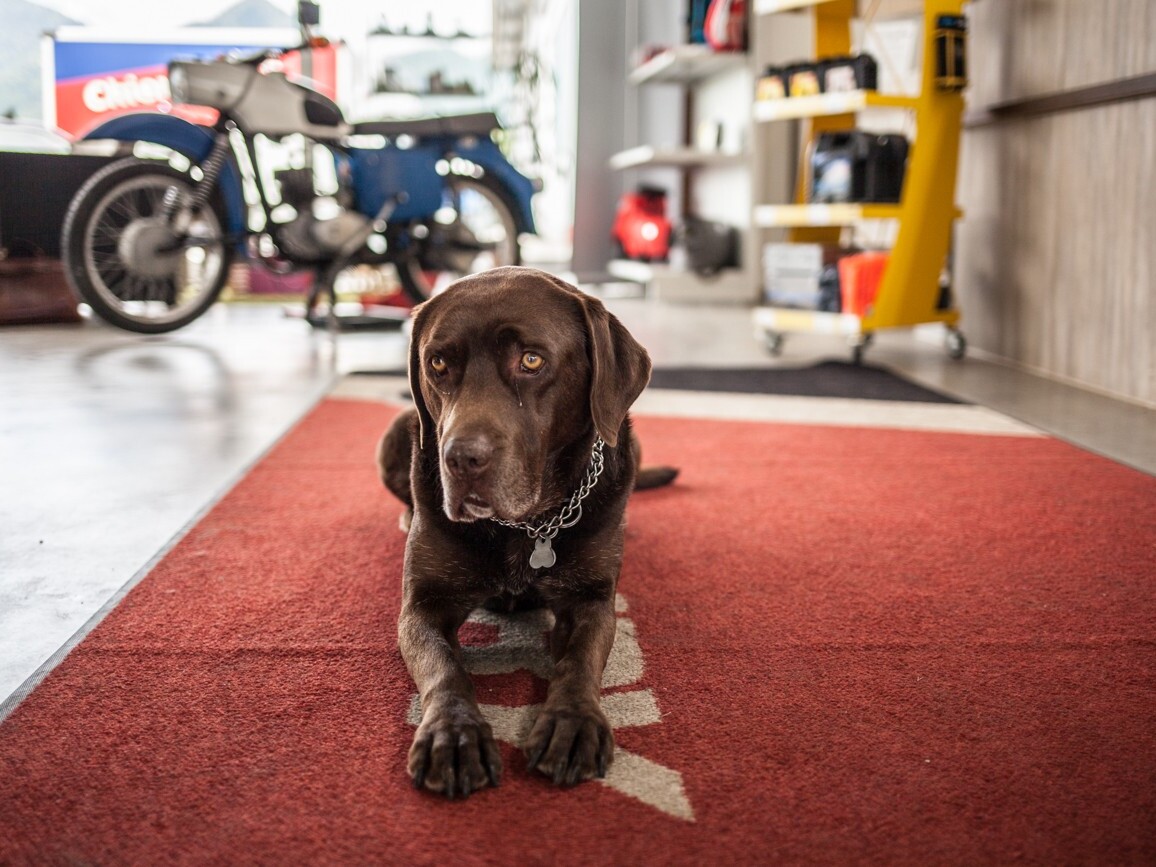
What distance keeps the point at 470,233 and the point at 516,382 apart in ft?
15.7

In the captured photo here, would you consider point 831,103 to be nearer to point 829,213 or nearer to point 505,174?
point 829,213

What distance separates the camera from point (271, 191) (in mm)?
5953

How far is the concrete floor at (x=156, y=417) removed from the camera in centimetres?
201

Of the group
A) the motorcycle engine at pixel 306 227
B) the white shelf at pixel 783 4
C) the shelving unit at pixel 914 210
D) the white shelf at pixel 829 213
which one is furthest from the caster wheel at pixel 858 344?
the motorcycle engine at pixel 306 227

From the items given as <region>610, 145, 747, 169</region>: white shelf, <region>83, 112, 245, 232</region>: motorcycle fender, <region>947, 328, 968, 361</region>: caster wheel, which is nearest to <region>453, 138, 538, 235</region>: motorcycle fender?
<region>83, 112, 245, 232</region>: motorcycle fender

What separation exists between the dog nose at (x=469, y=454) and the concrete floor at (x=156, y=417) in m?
0.70

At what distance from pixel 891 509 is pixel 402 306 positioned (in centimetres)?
508

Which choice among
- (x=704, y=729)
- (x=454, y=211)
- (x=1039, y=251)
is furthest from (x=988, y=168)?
(x=704, y=729)

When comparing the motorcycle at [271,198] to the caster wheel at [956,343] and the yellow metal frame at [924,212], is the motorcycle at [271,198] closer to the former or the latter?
the yellow metal frame at [924,212]

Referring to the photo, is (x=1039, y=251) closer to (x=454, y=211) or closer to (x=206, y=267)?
(x=454, y=211)

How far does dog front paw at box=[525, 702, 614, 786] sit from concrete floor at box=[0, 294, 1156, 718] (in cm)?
75

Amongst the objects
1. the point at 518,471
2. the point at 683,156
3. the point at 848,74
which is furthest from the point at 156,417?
the point at 683,156

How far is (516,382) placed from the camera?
1.57 m

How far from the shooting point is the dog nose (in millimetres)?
1461
